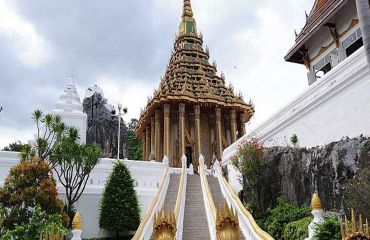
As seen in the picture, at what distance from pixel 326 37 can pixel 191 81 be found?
16783mm

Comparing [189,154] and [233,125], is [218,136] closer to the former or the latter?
[233,125]

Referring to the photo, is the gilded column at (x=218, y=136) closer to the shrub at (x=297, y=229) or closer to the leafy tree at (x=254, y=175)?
the leafy tree at (x=254, y=175)

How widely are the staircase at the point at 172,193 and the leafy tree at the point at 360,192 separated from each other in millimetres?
7276

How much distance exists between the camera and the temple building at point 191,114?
2966 centimetres

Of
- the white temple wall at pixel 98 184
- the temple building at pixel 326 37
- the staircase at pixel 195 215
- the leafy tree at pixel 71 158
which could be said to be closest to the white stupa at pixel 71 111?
the white temple wall at pixel 98 184

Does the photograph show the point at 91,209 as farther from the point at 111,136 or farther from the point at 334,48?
the point at 111,136

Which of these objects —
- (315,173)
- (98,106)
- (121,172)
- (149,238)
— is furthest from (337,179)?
(98,106)

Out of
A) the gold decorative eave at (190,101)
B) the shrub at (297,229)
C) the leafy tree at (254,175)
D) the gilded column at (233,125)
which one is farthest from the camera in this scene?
the gilded column at (233,125)

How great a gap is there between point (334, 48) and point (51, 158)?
39.3 ft

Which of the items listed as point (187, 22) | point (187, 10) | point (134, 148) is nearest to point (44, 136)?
point (187, 22)

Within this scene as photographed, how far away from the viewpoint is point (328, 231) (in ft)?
28.1

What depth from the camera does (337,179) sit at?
10.7 m

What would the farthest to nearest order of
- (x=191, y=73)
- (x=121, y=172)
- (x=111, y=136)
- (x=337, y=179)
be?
(x=111, y=136) < (x=191, y=73) < (x=121, y=172) < (x=337, y=179)

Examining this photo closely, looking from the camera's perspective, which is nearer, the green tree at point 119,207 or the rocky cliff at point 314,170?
the rocky cliff at point 314,170
